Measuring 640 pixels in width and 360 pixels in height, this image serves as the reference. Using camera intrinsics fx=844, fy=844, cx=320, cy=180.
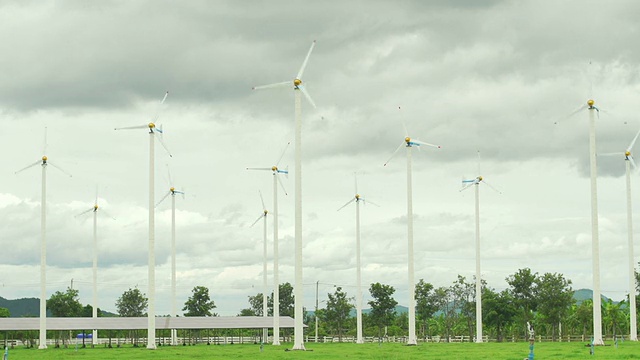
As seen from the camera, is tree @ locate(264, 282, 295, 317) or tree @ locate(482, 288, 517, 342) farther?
tree @ locate(264, 282, 295, 317)

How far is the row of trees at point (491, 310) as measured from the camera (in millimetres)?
132750

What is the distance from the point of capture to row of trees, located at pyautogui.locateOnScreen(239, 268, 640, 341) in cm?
13275

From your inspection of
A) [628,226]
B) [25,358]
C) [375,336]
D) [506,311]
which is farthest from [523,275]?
[25,358]

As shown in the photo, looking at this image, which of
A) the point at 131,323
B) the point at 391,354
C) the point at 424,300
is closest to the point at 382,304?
the point at 424,300

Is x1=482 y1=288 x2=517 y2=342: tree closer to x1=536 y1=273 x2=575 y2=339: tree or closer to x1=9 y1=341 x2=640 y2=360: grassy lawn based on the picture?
x1=536 y1=273 x2=575 y2=339: tree

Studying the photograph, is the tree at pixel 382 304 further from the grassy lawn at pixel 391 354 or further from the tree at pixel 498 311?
the grassy lawn at pixel 391 354

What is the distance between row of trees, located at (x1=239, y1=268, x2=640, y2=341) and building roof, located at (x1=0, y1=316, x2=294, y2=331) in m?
21.1

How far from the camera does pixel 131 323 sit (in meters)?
127

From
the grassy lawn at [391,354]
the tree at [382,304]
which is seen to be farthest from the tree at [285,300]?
the grassy lawn at [391,354]

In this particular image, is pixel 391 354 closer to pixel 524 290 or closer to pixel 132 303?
pixel 524 290

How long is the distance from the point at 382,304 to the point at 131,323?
150 ft

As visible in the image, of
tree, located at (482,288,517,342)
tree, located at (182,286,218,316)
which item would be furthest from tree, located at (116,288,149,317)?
tree, located at (482,288,517,342)

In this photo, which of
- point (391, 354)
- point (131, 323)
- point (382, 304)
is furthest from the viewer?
point (382, 304)

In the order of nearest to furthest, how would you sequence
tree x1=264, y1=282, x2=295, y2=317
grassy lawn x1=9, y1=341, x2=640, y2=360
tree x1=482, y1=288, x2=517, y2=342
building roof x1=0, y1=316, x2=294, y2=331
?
grassy lawn x1=9, y1=341, x2=640, y2=360, building roof x1=0, y1=316, x2=294, y2=331, tree x1=482, y1=288, x2=517, y2=342, tree x1=264, y1=282, x2=295, y2=317
